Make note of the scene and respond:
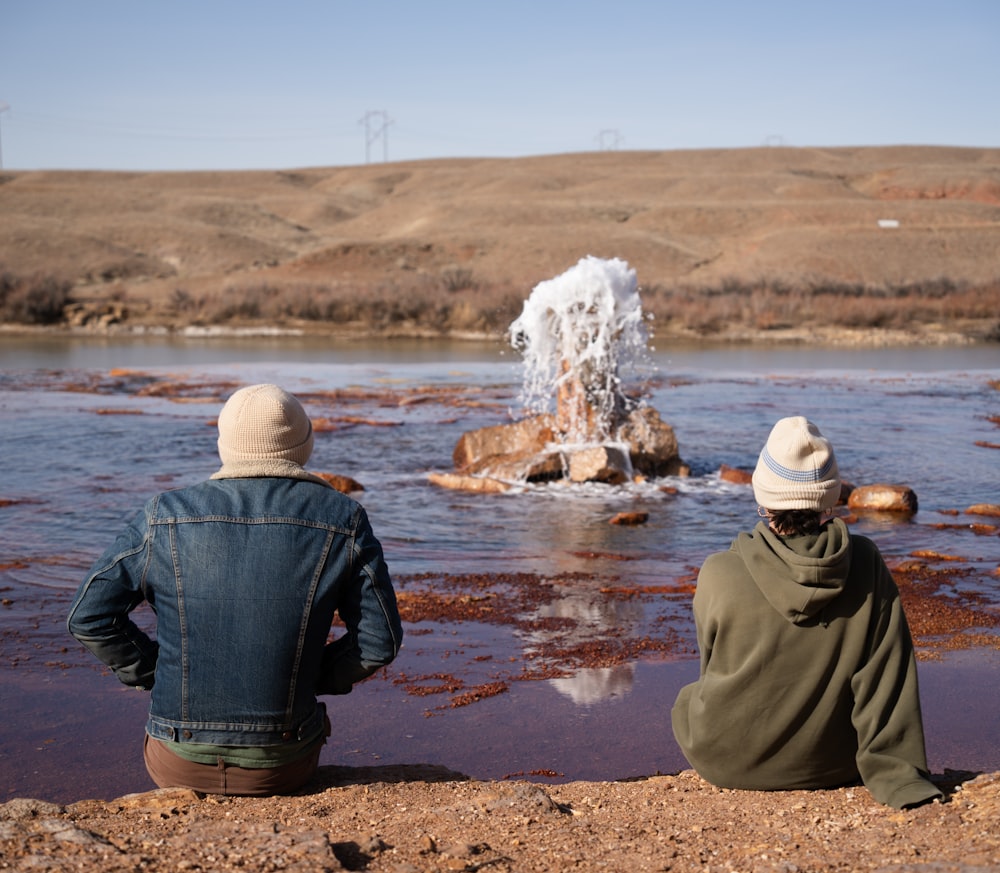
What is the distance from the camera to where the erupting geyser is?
14.6 meters

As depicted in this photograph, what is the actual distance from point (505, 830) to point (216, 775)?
926 mm

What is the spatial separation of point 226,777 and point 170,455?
12.1 meters

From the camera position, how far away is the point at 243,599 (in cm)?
354

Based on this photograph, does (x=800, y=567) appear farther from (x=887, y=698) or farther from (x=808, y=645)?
(x=887, y=698)

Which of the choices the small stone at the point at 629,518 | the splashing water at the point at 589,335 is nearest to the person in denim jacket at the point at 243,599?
the small stone at the point at 629,518

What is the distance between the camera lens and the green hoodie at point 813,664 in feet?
11.9

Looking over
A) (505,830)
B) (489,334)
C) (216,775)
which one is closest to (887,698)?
(505,830)

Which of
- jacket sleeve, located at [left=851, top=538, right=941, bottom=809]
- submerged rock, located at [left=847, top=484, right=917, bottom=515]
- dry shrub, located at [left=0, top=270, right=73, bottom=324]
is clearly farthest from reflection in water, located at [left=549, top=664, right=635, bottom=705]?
dry shrub, located at [left=0, top=270, right=73, bottom=324]

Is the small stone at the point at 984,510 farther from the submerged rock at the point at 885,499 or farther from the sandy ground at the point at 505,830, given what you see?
the sandy ground at the point at 505,830

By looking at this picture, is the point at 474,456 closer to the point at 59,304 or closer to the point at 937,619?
the point at 937,619

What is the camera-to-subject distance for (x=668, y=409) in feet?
70.5

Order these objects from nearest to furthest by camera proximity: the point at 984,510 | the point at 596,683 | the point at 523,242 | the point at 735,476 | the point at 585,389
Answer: the point at 596,683
the point at 984,510
the point at 735,476
the point at 585,389
the point at 523,242

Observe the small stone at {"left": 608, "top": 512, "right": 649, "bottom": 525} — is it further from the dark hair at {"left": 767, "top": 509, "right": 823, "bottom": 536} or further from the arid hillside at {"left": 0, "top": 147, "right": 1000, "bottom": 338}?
the arid hillside at {"left": 0, "top": 147, "right": 1000, "bottom": 338}

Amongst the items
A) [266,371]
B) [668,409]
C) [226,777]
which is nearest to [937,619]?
[226,777]
